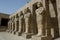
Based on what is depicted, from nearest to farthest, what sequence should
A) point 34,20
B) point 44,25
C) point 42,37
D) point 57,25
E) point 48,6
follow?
point 42,37, point 44,25, point 57,25, point 48,6, point 34,20

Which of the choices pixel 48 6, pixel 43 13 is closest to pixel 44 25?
pixel 43 13

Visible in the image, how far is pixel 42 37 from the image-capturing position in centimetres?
439

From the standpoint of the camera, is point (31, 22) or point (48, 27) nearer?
point (48, 27)

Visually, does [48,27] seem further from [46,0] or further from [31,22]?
[31,22]

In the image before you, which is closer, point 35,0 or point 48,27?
point 48,27

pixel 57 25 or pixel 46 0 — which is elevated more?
pixel 46 0

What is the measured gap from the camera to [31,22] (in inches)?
290

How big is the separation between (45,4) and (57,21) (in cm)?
136

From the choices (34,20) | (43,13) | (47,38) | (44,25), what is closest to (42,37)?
(47,38)

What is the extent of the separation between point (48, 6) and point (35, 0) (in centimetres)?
191

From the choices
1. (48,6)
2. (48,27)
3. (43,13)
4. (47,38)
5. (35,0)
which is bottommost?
(47,38)

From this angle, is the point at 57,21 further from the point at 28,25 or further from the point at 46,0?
the point at 28,25

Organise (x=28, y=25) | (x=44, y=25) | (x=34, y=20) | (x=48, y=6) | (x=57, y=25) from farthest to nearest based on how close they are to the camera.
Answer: (x=34, y=20), (x=28, y=25), (x=48, y=6), (x=57, y=25), (x=44, y=25)

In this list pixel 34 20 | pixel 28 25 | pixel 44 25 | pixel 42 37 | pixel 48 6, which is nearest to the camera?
pixel 42 37
